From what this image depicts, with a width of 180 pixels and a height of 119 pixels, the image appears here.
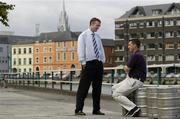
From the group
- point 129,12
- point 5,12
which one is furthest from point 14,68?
point 5,12

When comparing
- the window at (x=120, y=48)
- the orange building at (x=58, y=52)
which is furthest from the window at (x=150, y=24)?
the orange building at (x=58, y=52)

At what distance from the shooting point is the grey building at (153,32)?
130m

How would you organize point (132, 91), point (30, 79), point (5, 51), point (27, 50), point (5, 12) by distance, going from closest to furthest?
1. point (132, 91)
2. point (5, 12)
3. point (30, 79)
4. point (27, 50)
5. point (5, 51)

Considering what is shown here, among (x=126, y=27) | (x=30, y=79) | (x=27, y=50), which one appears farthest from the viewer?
(x=27, y=50)

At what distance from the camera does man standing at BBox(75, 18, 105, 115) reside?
36.1 feet

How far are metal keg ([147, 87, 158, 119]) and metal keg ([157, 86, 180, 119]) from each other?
0.91 feet

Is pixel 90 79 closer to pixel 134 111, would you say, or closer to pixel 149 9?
pixel 134 111

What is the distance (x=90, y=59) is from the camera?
1099 cm

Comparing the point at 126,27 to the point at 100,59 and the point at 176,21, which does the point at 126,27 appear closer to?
the point at 176,21

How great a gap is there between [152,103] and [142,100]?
1.40ft

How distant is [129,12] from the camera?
473ft

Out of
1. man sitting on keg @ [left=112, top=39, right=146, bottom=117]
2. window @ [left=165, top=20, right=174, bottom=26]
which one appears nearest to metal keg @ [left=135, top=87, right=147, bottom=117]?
man sitting on keg @ [left=112, top=39, right=146, bottom=117]

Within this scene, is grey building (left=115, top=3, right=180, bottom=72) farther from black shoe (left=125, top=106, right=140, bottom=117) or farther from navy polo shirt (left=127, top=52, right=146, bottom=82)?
black shoe (left=125, top=106, right=140, bottom=117)

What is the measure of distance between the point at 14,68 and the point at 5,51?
14709 mm
